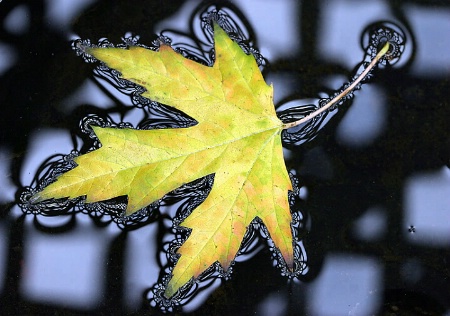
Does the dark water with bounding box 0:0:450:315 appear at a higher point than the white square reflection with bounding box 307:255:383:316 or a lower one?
higher

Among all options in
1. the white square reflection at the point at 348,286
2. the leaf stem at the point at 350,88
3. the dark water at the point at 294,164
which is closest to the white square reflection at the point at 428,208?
the dark water at the point at 294,164

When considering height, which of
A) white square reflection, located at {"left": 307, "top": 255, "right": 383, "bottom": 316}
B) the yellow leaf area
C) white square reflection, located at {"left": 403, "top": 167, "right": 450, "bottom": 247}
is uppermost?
the yellow leaf area

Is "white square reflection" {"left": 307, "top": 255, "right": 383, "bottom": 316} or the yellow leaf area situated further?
"white square reflection" {"left": 307, "top": 255, "right": 383, "bottom": 316}

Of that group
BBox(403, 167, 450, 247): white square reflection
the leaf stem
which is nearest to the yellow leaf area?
the leaf stem

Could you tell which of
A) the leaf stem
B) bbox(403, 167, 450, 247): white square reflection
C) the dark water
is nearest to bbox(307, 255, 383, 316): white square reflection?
the dark water

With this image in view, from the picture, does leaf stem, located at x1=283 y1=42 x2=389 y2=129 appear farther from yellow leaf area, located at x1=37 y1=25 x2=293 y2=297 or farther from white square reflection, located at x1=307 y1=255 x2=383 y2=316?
white square reflection, located at x1=307 y1=255 x2=383 y2=316

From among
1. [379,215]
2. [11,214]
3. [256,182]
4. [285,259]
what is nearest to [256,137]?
[256,182]
